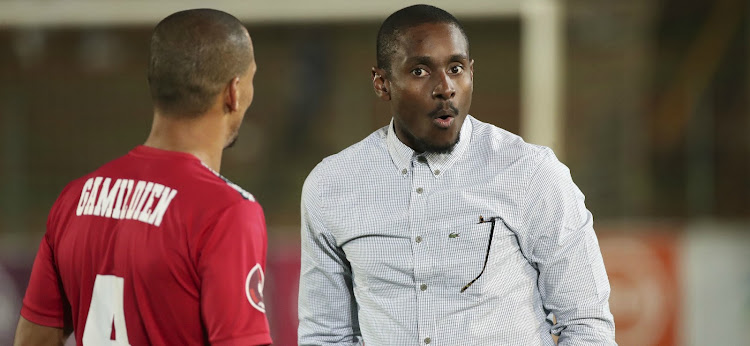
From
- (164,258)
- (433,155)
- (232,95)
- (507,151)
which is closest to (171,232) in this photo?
(164,258)

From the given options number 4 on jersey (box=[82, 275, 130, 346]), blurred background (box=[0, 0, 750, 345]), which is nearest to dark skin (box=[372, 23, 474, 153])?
number 4 on jersey (box=[82, 275, 130, 346])

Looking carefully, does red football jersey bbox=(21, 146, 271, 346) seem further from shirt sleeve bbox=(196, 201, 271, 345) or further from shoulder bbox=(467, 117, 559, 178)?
shoulder bbox=(467, 117, 559, 178)

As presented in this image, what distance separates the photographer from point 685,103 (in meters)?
8.16

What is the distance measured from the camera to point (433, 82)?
2.33m

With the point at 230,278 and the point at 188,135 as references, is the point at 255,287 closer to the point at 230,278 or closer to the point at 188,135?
the point at 230,278

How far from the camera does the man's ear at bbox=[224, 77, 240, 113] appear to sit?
2.15 m

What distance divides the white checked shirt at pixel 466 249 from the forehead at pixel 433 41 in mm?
202

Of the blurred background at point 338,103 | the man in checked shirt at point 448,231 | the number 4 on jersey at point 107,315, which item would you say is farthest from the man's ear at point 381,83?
the blurred background at point 338,103

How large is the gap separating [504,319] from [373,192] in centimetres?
43

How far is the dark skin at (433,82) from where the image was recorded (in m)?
2.31

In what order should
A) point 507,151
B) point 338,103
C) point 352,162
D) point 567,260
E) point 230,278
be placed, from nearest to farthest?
point 230,278
point 567,260
point 507,151
point 352,162
point 338,103

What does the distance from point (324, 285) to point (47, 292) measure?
648 mm

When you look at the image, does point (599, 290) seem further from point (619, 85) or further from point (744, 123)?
point (744, 123)

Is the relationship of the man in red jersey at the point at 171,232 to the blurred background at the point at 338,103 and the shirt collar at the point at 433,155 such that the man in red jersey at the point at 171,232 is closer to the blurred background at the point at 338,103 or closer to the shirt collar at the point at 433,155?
the shirt collar at the point at 433,155
